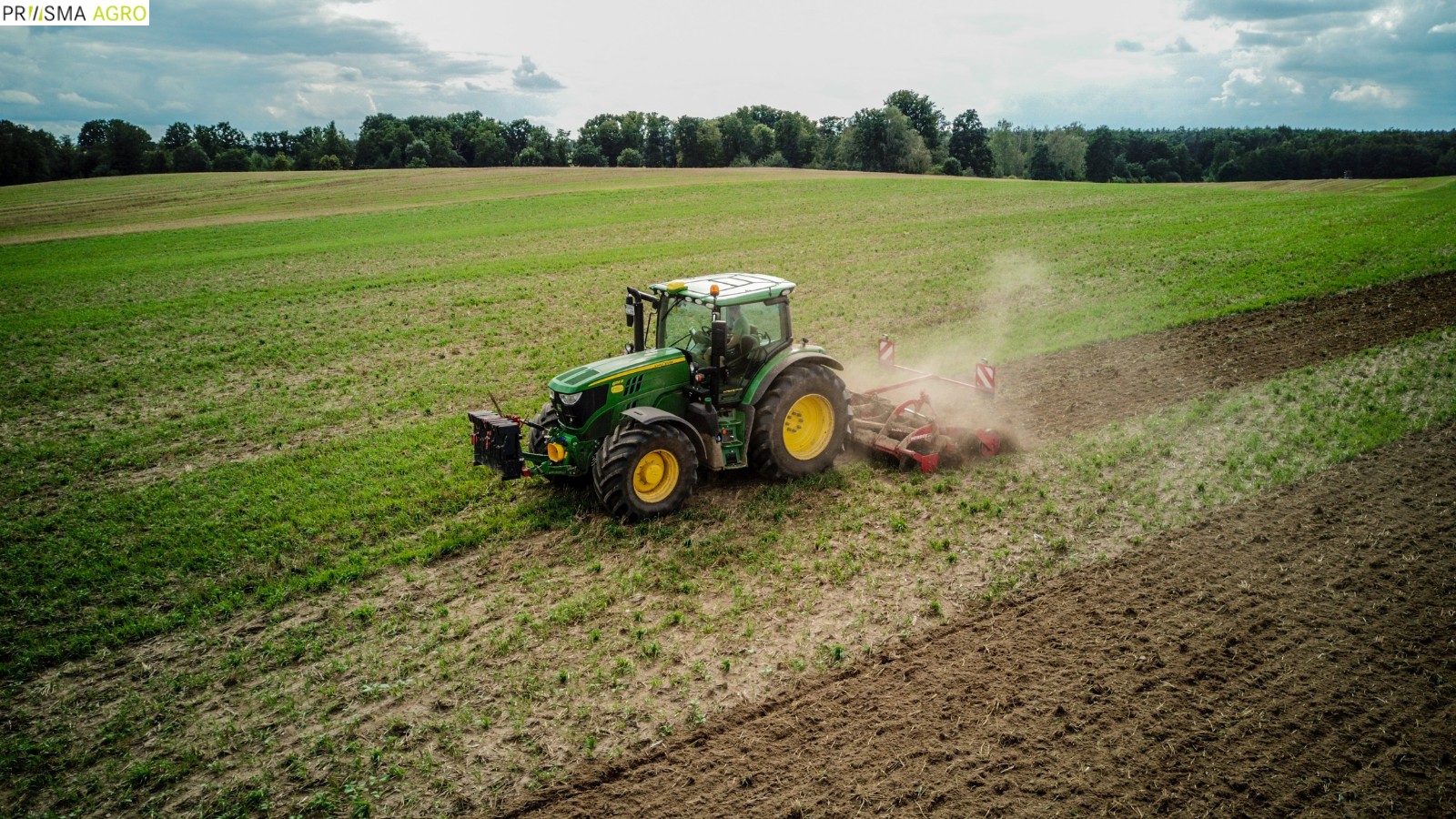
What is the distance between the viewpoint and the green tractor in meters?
9.30

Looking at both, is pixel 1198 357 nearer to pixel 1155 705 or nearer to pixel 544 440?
pixel 1155 705

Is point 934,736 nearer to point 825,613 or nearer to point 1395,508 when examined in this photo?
point 825,613

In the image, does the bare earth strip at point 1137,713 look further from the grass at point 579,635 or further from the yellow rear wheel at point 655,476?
the yellow rear wheel at point 655,476

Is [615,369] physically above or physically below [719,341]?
below

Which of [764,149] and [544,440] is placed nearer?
[544,440]

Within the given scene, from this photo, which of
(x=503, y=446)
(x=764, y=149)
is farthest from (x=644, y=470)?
(x=764, y=149)

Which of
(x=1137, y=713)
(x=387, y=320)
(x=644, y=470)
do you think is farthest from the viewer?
(x=387, y=320)

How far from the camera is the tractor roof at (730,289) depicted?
386 inches

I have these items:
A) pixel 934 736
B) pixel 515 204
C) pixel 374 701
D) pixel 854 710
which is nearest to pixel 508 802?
pixel 374 701

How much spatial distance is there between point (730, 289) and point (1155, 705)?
626 cm

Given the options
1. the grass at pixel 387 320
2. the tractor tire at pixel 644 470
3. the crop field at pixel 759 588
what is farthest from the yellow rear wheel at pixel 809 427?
the grass at pixel 387 320

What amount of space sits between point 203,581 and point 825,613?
21.8ft

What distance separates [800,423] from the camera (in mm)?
10609

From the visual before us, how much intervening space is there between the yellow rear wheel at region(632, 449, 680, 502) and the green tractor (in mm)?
12
